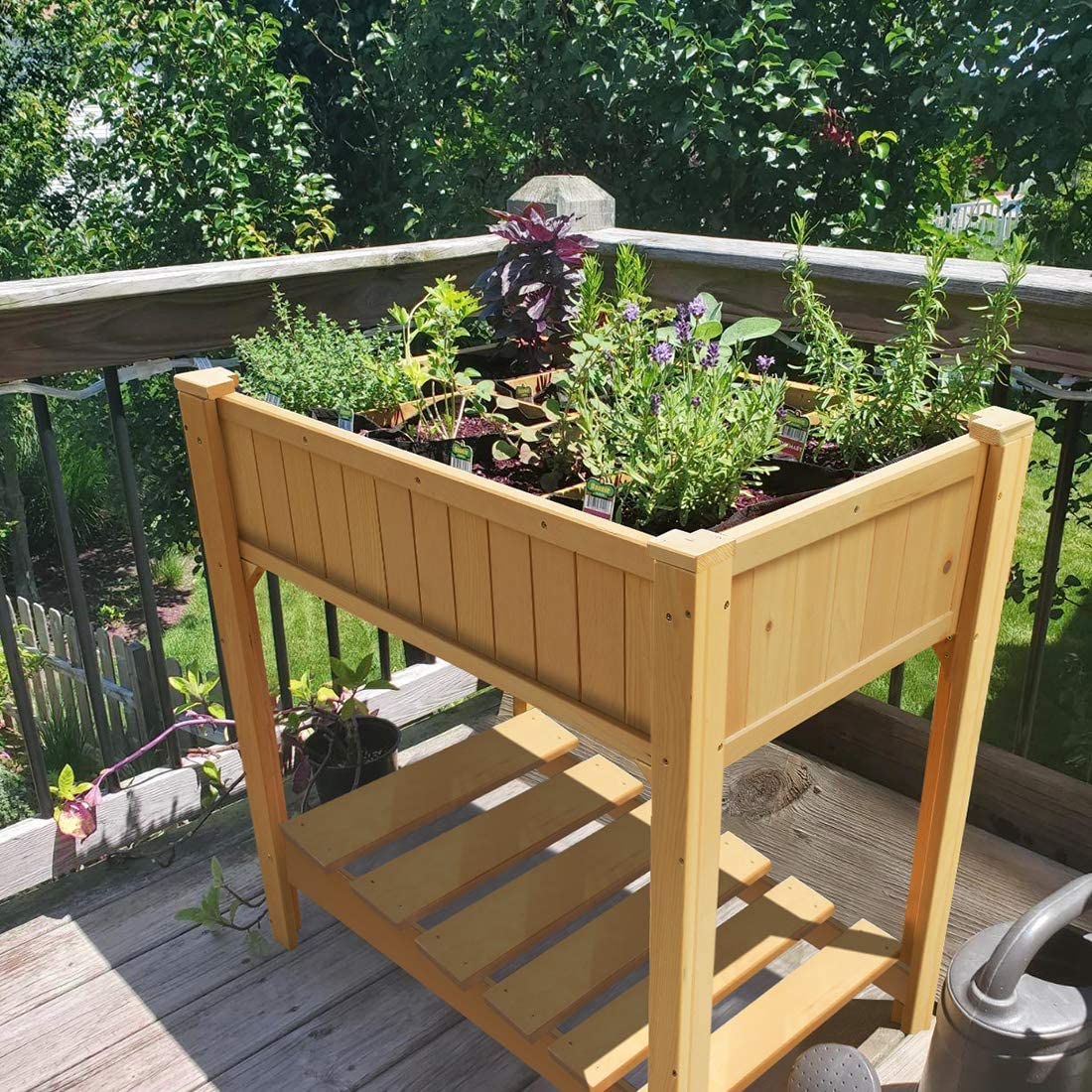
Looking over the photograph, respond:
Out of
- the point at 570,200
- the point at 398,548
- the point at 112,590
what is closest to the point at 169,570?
the point at 112,590

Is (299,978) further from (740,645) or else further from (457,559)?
(740,645)

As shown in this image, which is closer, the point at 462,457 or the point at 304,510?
the point at 462,457

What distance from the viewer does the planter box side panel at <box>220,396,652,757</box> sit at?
1120 millimetres

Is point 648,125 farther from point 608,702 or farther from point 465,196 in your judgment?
point 608,702

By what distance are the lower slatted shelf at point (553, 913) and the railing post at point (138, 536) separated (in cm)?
44

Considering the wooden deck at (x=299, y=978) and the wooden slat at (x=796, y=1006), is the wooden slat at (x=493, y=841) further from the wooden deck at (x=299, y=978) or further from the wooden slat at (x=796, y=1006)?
the wooden slat at (x=796, y=1006)

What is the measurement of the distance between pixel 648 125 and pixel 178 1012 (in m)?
3.81

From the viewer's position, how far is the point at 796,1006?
152 centimetres

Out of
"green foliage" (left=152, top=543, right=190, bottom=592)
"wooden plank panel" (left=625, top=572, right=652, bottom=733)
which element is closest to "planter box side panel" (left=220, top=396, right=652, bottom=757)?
"wooden plank panel" (left=625, top=572, right=652, bottom=733)

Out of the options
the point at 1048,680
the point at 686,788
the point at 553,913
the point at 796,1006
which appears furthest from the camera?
the point at 1048,680

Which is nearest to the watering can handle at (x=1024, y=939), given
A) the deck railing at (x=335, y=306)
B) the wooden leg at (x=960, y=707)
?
the wooden leg at (x=960, y=707)

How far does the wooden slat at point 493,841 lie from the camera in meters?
1.72

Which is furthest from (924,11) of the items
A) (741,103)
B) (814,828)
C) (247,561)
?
(247,561)

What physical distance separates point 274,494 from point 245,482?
0.25 ft
